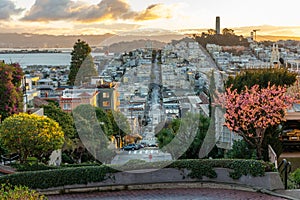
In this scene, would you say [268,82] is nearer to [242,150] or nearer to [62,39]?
[242,150]

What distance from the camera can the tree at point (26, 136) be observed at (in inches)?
593

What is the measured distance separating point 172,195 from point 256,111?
318 cm

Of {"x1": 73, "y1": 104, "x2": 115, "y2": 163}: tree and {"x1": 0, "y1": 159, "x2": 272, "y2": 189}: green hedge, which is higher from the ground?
{"x1": 0, "y1": 159, "x2": 272, "y2": 189}: green hedge

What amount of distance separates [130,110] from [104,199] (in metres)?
9.47

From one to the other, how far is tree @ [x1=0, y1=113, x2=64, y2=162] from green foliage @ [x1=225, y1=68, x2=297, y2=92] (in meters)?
5.98

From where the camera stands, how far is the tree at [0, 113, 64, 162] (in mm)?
15055

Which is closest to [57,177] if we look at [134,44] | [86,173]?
[86,173]

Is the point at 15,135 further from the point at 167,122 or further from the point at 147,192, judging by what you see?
the point at 167,122

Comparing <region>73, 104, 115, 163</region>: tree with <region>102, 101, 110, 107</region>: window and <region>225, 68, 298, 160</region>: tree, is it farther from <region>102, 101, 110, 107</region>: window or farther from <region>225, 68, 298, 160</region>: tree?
<region>102, 101, 110, 107</region>: window

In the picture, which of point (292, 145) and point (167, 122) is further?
point (167, 122)

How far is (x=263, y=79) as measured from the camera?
13.4m

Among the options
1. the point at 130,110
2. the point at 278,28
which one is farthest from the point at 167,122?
the point at 278,28

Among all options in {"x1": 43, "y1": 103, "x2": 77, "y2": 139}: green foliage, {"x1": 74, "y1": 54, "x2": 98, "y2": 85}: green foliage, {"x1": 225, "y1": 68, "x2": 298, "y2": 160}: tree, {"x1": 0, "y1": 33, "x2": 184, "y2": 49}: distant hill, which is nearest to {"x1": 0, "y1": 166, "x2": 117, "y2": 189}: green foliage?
{"x1": 225, "y1": 68, "x2": 298, "y2": 160}: tree

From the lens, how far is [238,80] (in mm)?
13844
